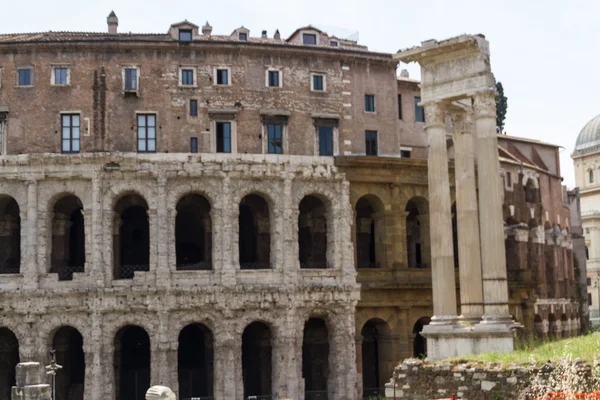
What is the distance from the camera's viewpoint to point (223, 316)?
122ft

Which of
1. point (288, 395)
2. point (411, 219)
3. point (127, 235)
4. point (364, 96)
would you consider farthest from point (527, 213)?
point (127, 235)

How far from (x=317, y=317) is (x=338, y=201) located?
5111 mm

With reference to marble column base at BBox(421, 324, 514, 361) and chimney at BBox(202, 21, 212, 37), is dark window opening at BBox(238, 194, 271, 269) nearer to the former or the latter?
chimney at BBox(202, 21, 212, 37)

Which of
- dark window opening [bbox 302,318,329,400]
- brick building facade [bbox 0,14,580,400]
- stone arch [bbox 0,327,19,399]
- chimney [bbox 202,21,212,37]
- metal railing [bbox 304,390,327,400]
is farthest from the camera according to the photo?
chimney [bbox 202,21,212,37]

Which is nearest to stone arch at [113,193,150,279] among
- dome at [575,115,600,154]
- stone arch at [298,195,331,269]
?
stone arch at [298,195,331,269]

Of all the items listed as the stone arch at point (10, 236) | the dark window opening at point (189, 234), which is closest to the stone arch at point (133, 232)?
the dark window opening at point (189, 234)

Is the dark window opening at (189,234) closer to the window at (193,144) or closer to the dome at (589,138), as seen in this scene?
the window at (193,144)

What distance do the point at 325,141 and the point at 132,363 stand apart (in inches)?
492

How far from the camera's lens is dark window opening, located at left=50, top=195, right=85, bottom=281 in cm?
3869

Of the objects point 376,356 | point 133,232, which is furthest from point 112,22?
point 376,356

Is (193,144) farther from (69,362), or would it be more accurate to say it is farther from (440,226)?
(440,226)

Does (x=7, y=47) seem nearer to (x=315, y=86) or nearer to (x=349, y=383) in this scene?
(x=315, y=86)

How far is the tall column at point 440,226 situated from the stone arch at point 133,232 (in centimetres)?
1374

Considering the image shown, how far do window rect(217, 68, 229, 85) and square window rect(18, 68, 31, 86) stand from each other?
7.79 m
